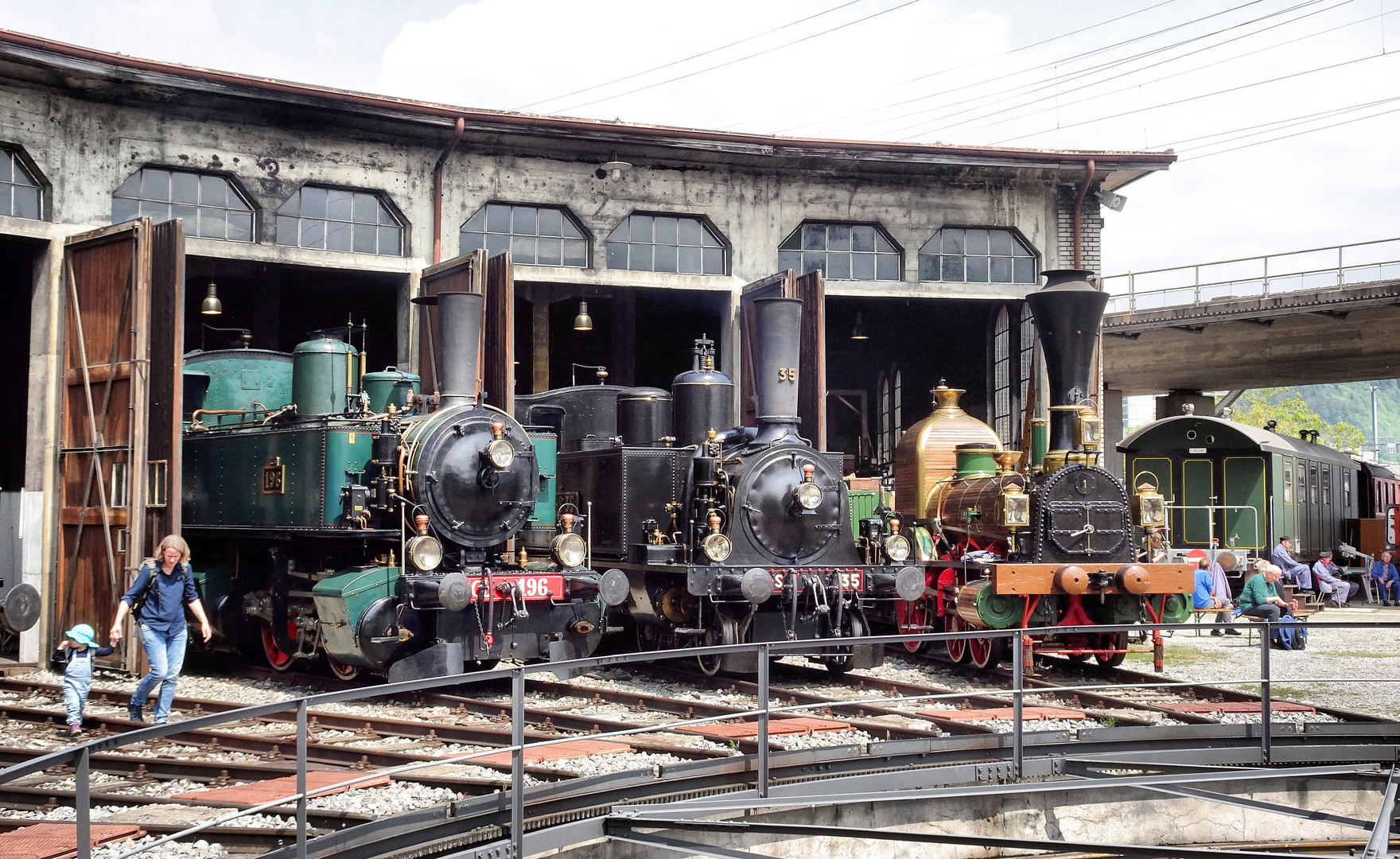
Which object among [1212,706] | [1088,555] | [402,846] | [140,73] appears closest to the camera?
[402,846]

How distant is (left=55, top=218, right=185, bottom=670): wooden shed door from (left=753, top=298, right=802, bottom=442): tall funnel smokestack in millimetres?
5724

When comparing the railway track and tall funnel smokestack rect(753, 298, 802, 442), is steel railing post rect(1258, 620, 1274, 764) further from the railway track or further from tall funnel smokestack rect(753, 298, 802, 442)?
tall funnel smokestack rect(753, 298, 802, 442)

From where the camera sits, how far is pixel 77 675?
10.0 metres

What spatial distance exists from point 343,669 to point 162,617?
2.21 meters

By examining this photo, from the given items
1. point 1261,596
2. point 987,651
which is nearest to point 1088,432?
point 987,651

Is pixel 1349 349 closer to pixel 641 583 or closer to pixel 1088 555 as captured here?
pixel 1088 555

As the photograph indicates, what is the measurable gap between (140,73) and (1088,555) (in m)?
12.2

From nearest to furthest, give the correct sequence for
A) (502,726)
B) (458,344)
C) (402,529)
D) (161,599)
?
1. (502,726)
2. (161,599)
3. (402,529)
4. (458,344)

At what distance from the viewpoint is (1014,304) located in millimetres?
21547

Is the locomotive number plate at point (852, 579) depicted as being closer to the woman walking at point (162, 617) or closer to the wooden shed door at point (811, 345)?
the wooden shed door at point (811, 345)

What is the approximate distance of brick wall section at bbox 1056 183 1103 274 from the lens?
21.2 meters

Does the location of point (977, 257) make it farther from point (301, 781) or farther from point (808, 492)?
point (301, 781)

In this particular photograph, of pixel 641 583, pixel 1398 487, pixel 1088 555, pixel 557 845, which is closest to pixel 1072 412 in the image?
pixel 1088 555

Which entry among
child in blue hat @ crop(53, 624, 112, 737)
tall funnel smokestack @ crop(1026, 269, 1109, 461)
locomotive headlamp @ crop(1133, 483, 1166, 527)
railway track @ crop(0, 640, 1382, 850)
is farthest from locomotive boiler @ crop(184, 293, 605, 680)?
locomotive headlamp @ crop(1133, 483, 1166, 527)
